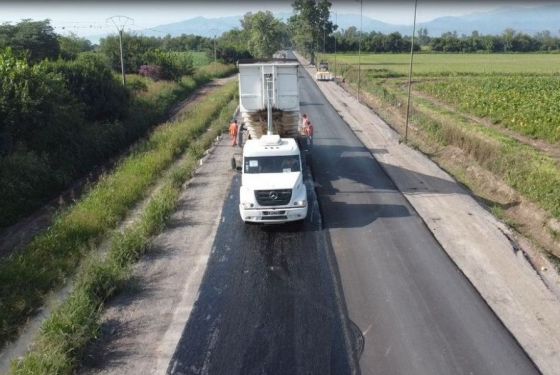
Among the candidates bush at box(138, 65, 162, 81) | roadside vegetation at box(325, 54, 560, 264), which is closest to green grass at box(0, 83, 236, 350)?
roadside vegetation at box(325, 54, 560, 264)

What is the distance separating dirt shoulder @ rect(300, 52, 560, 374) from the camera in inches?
412

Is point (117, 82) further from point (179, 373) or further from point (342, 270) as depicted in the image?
point (179, 373)

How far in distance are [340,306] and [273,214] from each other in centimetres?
472

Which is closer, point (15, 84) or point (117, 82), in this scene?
point (15, 84)

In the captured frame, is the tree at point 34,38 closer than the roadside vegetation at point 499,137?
No

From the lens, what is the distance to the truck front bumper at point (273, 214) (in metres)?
15.3

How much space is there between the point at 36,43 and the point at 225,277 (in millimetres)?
46848

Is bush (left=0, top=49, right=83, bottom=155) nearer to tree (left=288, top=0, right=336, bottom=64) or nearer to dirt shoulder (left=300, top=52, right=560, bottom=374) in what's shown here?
dirt shoulder (left=300, top=52, right=560, bottom=374)

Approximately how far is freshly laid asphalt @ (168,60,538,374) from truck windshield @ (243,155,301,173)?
5.94 feet

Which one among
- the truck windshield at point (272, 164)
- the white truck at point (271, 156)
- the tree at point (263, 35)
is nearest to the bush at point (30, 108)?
the white truck at point (271, 156)

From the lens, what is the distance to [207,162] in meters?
24.3

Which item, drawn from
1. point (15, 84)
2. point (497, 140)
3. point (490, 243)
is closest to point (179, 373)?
point (490, 243)

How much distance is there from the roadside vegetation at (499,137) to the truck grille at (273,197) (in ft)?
25.0

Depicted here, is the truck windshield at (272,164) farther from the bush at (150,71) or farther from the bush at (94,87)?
the bush at (150,71)
